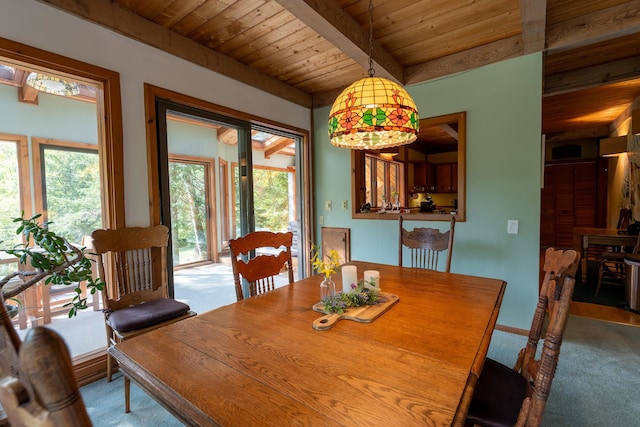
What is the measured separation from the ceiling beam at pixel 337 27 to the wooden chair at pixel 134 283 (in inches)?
70.7

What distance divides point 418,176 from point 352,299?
6.50m

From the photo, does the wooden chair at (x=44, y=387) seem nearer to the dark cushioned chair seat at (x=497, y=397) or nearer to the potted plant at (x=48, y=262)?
the dark cushioned chair seat at (x=497, y=397)

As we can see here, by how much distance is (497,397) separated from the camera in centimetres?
119

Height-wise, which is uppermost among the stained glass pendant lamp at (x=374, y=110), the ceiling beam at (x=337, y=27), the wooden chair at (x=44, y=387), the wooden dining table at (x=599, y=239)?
the ceiling beam at (x=337, y=27)

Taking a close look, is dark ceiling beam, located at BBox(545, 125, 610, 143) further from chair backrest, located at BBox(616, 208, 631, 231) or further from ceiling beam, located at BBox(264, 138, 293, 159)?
ceiling beam, located at BBox(264, 138, 293, 159)

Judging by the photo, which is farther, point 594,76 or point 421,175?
point 421,175

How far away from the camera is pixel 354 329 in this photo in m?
1.19

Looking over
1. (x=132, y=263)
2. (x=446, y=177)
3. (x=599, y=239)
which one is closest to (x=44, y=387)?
(x=132, y=263)

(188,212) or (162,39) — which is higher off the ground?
(162,39)

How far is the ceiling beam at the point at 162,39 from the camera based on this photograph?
1963 millimetres

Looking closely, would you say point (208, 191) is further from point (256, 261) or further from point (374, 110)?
point (374, 110)

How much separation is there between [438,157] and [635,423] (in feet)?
23.3

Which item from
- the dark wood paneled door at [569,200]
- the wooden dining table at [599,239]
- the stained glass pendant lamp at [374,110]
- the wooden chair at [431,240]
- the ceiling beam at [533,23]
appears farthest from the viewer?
the dark wood paneled door at [569,200]

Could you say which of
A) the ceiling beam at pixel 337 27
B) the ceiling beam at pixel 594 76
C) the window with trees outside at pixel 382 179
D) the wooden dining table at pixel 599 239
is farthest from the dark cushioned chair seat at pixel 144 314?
the wooden dining table at pixel 599 239
